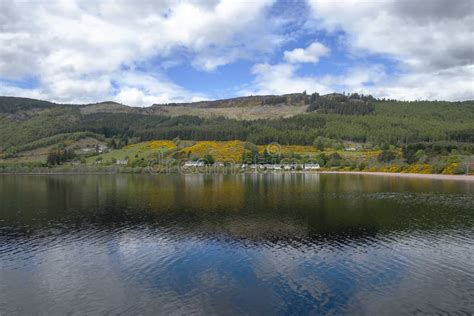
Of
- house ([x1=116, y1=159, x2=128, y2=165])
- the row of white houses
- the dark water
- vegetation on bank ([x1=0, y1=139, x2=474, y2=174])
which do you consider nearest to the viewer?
the dark water

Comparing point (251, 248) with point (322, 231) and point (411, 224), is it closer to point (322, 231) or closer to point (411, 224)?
point (322, 231)

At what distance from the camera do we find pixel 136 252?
113ft

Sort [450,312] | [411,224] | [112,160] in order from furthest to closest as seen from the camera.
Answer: [112,160], [411,224], [450,312]

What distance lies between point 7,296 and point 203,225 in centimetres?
2477

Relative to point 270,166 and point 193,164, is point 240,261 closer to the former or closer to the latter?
point 193,164

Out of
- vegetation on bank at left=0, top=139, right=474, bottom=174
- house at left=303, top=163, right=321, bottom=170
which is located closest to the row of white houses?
house at left=303, top=163, right=321, bottom=170

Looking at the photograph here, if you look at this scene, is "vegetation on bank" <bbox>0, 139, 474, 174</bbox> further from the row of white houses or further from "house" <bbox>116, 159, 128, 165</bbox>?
the row of white houses

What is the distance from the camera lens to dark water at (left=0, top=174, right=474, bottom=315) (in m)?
22.9

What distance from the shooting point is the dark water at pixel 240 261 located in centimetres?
2294

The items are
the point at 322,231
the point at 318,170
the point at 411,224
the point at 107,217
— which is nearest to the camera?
the point at 322,231

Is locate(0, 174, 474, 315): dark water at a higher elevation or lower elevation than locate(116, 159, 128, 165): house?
lower

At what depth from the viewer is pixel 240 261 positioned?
3123cm

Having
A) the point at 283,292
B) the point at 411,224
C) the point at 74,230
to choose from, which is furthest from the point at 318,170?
the point at 283,292

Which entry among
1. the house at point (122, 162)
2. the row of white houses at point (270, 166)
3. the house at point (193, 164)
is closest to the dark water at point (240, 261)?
the row of white houses at point (270, 166)
